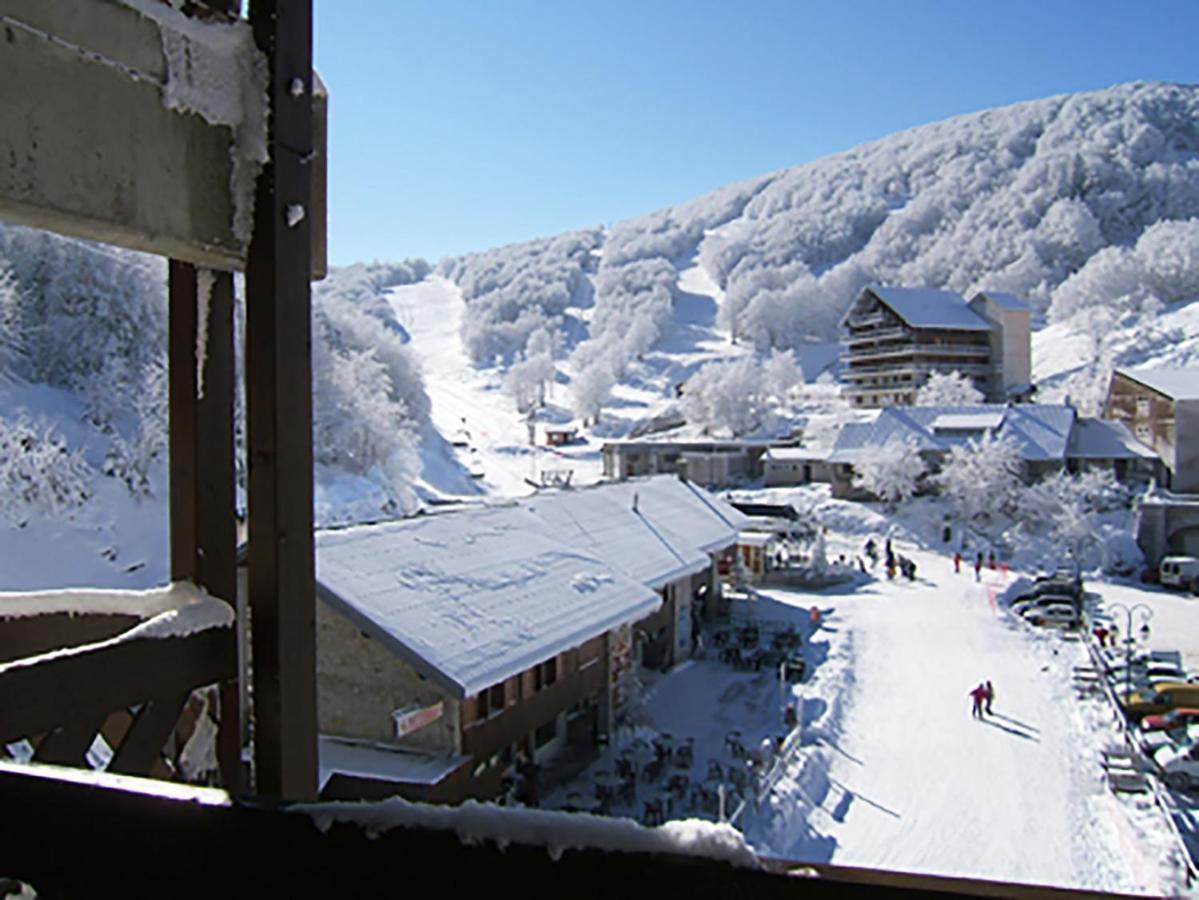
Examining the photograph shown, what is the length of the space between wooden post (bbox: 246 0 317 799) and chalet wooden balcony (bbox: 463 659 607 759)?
12074 millimetres

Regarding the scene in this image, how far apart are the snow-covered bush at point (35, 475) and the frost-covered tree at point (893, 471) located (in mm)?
35853

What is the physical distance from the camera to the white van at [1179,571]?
3622 cm

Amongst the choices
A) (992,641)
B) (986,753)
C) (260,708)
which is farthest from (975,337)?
(260,708)

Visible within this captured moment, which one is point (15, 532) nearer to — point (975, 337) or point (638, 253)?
point (975, 337)

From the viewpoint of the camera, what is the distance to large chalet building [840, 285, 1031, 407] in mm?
66312

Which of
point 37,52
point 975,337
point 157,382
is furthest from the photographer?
point 975,337

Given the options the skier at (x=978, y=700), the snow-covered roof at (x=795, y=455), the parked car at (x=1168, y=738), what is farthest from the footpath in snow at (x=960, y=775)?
the snow-covered roof at (x=795, y=455)

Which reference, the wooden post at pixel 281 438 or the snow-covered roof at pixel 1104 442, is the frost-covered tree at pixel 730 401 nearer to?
the snow-covered roof at pixel 1104 442

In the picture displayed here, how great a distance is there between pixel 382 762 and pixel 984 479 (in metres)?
37.9

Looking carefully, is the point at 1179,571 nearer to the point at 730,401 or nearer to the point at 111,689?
the point at 730,401

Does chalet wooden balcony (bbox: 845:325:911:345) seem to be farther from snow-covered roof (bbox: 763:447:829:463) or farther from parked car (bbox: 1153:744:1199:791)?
parked car (bbox: 1153:744:1199:791)

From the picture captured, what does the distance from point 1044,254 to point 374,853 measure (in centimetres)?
13989

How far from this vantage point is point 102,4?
239 centimetres

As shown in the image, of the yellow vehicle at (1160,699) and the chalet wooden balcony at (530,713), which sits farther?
the yellow vehicle at (1160,699)
